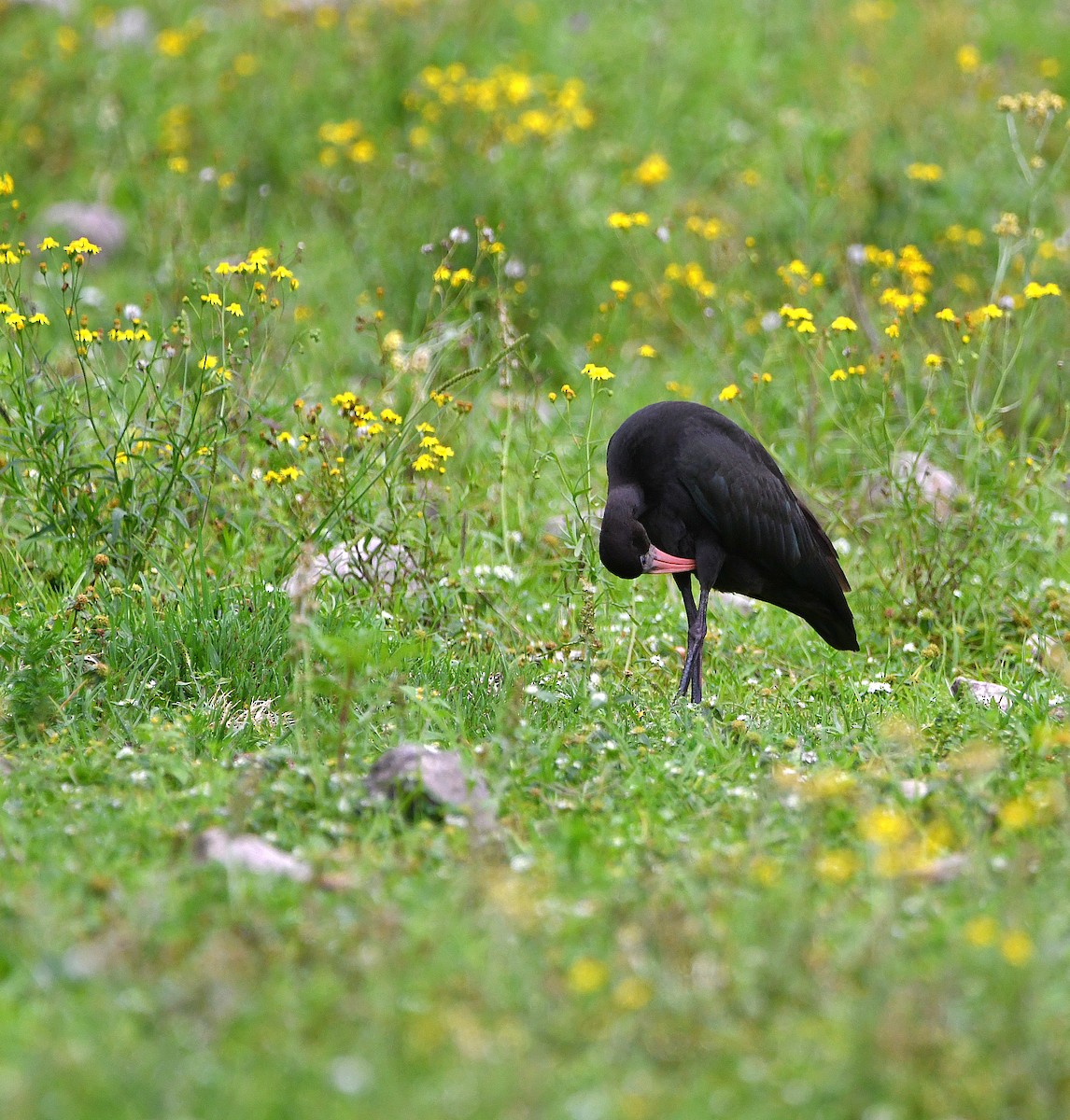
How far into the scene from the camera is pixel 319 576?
566 cm

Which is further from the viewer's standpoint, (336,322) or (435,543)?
(336,322)

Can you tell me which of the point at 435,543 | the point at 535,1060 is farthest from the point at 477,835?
the point at 435,543

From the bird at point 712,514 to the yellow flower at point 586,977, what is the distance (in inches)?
97.0

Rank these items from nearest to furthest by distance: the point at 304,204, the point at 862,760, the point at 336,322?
the point at 862,760 < the point at 336,322 < the point at 304,204

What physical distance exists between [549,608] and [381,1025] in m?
3.21

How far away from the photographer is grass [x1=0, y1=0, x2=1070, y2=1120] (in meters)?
2.96

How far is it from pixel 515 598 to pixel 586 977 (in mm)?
3247

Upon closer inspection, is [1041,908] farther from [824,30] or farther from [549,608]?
[824,30]

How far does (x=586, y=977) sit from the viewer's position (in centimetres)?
299

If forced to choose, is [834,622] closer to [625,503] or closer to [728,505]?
[728,505]

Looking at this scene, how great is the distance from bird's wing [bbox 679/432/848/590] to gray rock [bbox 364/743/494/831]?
1854mm

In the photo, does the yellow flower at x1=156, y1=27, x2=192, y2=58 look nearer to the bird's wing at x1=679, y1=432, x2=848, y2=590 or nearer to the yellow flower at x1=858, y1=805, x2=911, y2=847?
the bird's wing at x1=679, y1=432, x2=848, y2=590

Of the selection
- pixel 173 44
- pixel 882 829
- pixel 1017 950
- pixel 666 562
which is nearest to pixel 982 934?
pixel 1017 950

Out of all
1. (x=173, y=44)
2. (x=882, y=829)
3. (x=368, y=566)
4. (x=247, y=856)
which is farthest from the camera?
(x=173, y=44)
